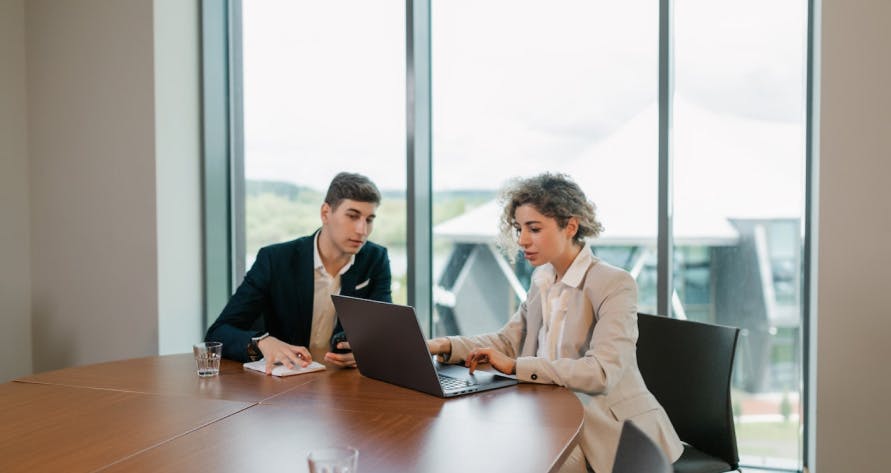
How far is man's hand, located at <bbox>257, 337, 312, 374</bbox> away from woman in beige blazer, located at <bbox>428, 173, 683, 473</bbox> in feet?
1.30

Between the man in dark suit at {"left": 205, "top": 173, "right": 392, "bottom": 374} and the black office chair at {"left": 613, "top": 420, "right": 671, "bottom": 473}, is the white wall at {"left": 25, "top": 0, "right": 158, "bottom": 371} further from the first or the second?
the black office chair at {"left": 613, "top": 420, "right": 671, "bottom": 473}

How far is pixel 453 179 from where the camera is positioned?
12.0 feet

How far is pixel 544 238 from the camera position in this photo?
91.0 inches

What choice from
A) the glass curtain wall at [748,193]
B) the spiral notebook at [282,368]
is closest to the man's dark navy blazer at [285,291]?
the spiral notebook at [282,368]

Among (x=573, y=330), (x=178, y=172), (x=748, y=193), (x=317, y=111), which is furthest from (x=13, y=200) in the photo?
(x=748, y=193)

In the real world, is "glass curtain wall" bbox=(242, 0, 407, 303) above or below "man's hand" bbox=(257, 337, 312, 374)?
above

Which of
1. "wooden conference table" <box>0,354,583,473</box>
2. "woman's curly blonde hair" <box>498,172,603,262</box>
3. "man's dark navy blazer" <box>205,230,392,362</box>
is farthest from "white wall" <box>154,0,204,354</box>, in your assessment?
"woman's curly blonde hair" <box>498,172,603,262</box>

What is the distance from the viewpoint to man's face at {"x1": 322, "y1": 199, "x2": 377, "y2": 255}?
2717mm

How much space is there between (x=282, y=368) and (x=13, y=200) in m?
2.69

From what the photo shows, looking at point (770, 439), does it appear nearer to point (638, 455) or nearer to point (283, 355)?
point (283, 355)

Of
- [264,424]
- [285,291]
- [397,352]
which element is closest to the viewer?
[264,424]

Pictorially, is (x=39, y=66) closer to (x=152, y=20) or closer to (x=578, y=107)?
(x=152, y=20)

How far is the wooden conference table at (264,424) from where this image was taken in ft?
4.74

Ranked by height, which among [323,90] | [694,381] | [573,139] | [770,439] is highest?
[323,90]
